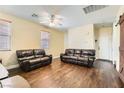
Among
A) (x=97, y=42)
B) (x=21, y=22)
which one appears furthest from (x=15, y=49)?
(x=97, y=42)

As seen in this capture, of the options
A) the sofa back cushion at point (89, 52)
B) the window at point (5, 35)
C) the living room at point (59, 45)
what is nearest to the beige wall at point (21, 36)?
the living room at point (59, 45)

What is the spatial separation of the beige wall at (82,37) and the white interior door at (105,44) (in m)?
1.43

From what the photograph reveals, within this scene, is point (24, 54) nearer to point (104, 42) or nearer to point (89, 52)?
point (89, 52)

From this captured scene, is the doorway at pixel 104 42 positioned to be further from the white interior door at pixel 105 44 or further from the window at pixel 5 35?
the window at pixel 5 35

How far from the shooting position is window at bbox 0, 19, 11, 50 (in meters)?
4.30

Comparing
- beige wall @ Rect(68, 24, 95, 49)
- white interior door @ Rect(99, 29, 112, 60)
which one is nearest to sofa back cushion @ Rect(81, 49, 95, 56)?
beige wall @ Rect(68, 24, 95, 49)

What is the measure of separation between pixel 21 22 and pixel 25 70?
2.53 metres

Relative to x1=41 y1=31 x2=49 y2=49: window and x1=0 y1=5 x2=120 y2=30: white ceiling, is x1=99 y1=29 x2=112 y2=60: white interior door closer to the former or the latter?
x1=0 y1=5 x2=120 y2=30: white ceiling

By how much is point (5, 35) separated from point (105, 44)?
21.2 feet

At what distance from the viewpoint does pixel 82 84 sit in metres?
2.89

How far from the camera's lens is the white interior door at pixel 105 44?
23.0 feet

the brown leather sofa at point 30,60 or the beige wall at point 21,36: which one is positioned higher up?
the beige wall at point 21,36

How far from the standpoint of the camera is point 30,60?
175 inches
